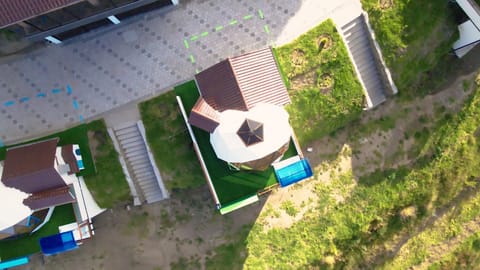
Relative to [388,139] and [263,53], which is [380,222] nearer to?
[388,139]

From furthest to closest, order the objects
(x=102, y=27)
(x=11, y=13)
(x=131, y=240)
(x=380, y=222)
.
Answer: (x=380, y=222)
(x=131, y=240)
(x=102, y=27)
(x=11, y=13)

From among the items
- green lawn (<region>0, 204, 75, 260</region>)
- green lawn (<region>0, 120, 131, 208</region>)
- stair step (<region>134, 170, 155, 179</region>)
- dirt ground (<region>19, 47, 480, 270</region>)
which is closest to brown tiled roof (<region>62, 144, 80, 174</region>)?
green lawn (<region>0, 120, 131, 208</region>)

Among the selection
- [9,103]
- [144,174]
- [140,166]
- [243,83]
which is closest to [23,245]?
[144,174]

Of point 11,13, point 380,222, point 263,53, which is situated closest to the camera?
point 11,13

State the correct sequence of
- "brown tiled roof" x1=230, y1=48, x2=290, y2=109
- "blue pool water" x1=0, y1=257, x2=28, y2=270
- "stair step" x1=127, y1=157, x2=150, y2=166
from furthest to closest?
"stair step" x1=127, y1=157, x2=150, y2=166 < "blue pool water" x1=0, y1=257, x2=28, y2=270 < "brown tiled roof" x1=230, y1=48, x2=290, y2=109

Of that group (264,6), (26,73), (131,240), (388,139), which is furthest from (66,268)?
(388,139)

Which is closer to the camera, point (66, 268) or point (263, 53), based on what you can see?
point (263, 53)

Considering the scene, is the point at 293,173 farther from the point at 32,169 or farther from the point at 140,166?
the point at 32,169

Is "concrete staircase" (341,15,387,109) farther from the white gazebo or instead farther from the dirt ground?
the white gazebo
